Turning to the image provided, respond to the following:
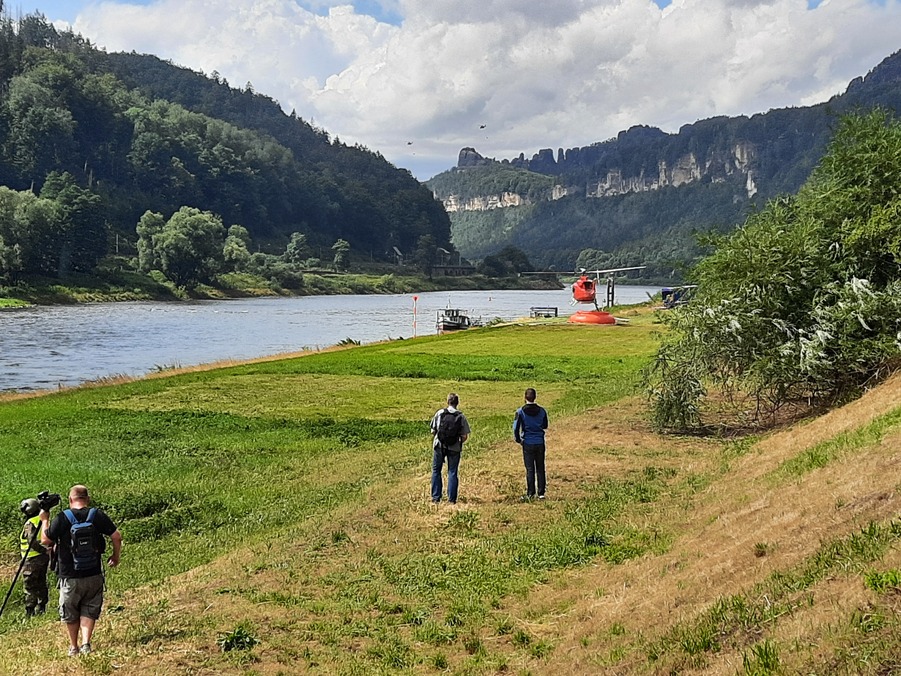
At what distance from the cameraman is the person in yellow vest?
344 centimetres

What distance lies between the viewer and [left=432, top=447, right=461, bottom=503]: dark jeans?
16.7 metres

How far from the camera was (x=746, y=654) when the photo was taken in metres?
6.83

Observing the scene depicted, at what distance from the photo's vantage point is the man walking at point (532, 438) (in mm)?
17109

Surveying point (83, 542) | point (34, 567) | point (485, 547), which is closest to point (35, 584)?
point (34, 567)

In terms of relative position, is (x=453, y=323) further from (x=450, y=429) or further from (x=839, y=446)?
(x=839, y=446)

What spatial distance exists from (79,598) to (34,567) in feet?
13.9

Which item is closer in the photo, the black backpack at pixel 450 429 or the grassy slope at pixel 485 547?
the grassy slope at pixel 485 547

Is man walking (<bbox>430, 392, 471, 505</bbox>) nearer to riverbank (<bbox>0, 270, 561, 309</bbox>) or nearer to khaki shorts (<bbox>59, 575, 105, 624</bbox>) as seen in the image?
khaki shorts (<bbox>59, 575, 105, 624</bbox>)

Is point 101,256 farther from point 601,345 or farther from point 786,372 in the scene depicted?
point 786,372

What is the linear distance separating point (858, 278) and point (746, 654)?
2014 centimetres

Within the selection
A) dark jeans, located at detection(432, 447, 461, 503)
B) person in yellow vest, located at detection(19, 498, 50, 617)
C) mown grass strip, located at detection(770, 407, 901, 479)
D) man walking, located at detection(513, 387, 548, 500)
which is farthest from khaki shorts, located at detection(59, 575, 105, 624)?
mown grass strip, located at detection(770, 407, 901, 479)

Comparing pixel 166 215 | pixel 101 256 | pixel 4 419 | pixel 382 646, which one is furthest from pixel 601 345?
pixel 166 215

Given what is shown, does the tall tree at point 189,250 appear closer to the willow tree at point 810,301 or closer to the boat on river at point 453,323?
the boat on river at point 453,323

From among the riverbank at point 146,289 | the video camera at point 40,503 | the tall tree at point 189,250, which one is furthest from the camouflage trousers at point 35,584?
the tall tree at point 189,250
